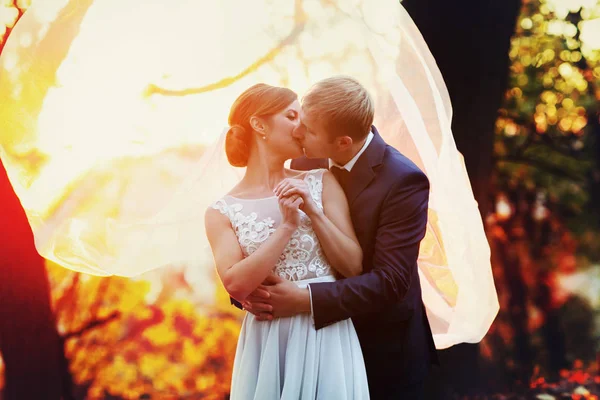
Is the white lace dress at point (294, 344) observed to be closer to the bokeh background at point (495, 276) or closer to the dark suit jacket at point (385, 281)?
the dark suit jacket at point (385, 281)

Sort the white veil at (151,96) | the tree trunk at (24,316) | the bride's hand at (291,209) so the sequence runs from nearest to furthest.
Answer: the bride's hand at (291,209), the white veil at (151,96), the tree trunk at (24,316)

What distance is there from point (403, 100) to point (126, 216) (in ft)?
3.74

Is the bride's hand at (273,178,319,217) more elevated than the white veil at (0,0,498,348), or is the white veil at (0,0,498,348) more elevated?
the white veil at (0,0,498,348)

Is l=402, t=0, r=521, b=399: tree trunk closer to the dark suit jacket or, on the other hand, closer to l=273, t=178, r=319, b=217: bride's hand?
the dark suit jacket

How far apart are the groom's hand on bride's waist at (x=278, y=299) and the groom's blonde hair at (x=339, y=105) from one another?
16.0 inches

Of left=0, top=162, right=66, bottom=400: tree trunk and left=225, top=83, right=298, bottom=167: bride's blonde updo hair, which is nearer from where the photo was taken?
left=225, top=83, right=298, bottom=167: bride's blonde updo hair

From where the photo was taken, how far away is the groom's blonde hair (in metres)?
1.61

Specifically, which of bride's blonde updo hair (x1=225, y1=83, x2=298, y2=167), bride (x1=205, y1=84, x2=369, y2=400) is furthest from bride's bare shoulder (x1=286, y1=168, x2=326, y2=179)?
bride's blonde updo hair (x1=225, y1=83, x2=298, y2=167)

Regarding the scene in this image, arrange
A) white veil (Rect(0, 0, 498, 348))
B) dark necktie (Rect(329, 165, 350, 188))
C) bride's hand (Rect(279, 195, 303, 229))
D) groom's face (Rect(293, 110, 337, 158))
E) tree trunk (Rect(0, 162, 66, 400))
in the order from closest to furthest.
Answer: bride's hand (Rect(279, 195, 303, 229)) → groom's face (Rect(293, 110, 337, 158)) → dark necktie (Rect(329, 165, 350, 188)) → white veil (Rect(0, 0, 498, 348)) → tree trunk (Rect(0, 162, 66, 400))

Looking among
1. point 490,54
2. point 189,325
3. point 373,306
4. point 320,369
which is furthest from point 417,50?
point 189,325

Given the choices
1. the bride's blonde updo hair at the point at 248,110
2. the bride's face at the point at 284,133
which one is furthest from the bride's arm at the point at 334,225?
the bride's blonde updo hair at the point at 248,110

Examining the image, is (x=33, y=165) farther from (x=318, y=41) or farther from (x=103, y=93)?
(x=318, y=41)

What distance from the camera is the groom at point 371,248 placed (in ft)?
5.24

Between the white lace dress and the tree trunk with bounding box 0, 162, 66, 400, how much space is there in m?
1.44
